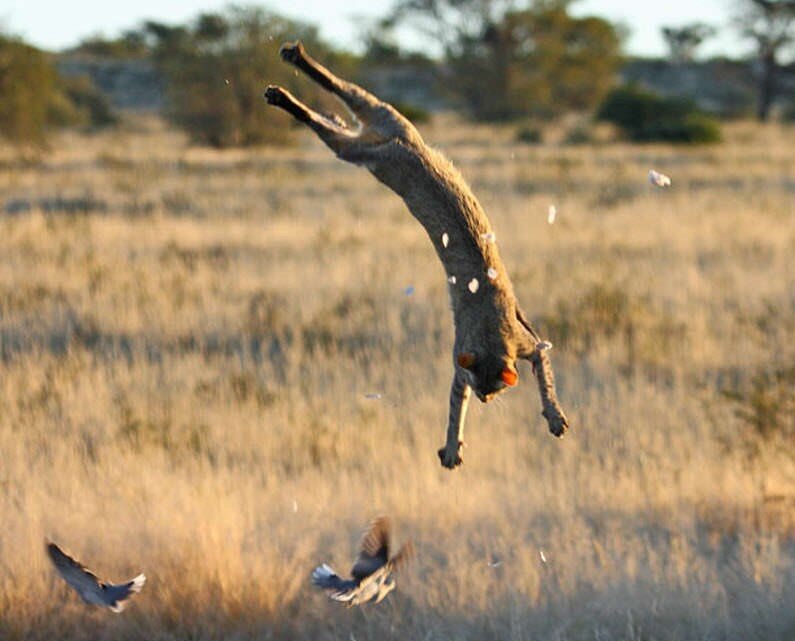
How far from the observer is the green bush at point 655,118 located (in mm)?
33156

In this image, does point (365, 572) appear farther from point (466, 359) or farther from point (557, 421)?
point (466, 359)

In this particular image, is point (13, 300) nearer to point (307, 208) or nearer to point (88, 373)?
point (88, 373)

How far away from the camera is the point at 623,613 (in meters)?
4.14

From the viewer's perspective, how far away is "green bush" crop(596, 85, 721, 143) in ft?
109

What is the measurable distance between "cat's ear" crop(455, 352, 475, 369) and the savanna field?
14.2 inches

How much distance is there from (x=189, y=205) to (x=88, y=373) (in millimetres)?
9529

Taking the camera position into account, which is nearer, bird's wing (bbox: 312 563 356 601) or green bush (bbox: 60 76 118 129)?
bird's wing (bbox: 312 563 356 601)

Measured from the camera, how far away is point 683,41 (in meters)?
78.2

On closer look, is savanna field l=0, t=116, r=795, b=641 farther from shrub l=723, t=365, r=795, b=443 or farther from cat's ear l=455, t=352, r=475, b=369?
cat's ear l=455, t=352, r=475, b=369

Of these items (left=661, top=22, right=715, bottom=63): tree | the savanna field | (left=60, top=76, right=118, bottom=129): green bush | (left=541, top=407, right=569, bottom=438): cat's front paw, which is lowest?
the savanna field

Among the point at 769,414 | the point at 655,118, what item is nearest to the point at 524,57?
the point at 655,118

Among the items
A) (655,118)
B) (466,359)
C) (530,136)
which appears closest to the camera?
(466,359)

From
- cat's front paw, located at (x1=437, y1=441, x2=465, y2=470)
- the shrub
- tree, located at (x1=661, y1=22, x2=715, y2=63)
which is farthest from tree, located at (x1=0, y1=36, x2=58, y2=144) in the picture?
tree, located at (x1=661, y1=22, x2=715, y2=63)

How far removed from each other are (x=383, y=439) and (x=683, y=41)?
7682cm
